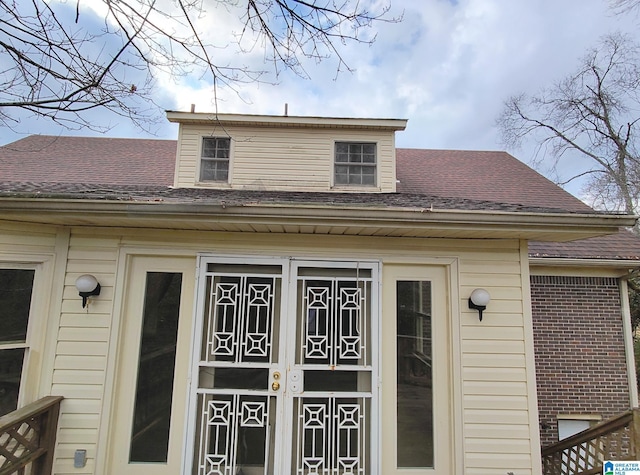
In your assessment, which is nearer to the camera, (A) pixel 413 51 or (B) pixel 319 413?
(B) pixel 319 413

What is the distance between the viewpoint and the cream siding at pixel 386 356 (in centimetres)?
323

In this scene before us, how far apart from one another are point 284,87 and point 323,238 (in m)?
1.44

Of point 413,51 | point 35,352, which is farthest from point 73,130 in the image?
point 413,51

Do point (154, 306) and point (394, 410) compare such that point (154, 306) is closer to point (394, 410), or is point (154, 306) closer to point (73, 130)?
point (73, 130)

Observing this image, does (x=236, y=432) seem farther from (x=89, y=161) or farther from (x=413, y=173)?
(x=89, y=161)

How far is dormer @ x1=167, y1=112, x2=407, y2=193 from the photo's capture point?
19.1 ft

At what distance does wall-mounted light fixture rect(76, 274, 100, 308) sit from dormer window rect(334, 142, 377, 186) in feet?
12.3

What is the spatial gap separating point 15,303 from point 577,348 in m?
7.49

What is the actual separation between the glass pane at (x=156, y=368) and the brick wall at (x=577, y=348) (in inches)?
214

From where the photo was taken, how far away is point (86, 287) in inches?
128

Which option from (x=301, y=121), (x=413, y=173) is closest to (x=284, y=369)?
(x=301, y=121)

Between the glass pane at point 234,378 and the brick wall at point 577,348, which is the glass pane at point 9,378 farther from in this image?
the brick wall at point 577,348

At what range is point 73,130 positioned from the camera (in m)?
3.34

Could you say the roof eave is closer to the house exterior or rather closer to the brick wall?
the house exterior
